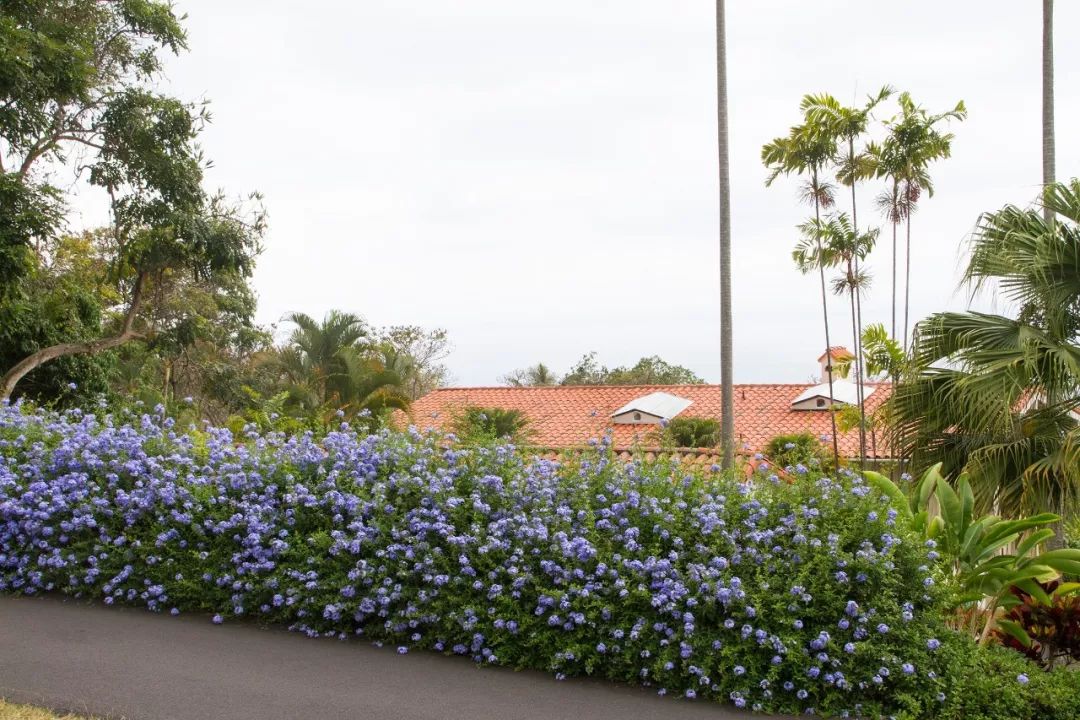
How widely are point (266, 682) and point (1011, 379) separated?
5.87m

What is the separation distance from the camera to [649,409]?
2891 centimetres

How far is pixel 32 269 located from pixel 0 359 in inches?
131

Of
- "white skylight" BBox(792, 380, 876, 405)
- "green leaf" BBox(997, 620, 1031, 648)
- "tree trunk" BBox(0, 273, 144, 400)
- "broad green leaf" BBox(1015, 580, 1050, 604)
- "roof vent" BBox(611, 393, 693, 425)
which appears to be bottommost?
"green leaf" BBox(997, 620, 1031, 648)

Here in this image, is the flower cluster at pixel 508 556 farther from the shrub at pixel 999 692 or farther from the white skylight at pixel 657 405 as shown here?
the white skylight at pixel 657 405

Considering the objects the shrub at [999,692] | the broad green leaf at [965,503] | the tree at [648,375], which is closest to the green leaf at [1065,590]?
the broad green leaf at [965,503]

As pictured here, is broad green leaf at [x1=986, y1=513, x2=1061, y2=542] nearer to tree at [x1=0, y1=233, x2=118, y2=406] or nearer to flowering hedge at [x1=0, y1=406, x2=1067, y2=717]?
flowering hedge at [x1=0, y1=406, x2=1067, y2=717]

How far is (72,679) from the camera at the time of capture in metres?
5.23

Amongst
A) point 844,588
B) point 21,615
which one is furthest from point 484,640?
point 21,615

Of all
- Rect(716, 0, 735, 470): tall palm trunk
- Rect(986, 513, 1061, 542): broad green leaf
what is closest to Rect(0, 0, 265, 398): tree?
Rect(716, 0, 735, 470): tall palm trunk

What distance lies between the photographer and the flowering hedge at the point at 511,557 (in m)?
4.93

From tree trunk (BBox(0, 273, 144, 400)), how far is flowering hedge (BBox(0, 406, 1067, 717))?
34.5ft

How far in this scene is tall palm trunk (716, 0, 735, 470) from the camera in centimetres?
1262

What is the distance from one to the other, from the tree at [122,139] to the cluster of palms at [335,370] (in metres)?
4.54

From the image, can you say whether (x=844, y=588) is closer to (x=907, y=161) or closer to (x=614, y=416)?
(x=907, y=161)
